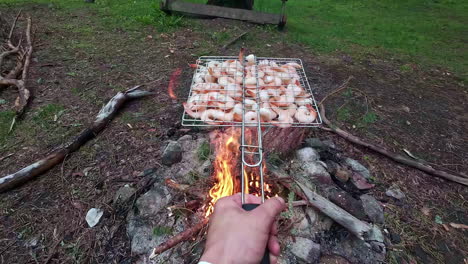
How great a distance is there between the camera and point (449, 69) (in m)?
7.03

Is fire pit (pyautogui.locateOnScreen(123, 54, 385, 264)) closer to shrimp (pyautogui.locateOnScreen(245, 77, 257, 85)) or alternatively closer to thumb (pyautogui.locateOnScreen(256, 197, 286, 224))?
shrimp (pyautogui.locateOnScreen(245, 77, 257, 85))

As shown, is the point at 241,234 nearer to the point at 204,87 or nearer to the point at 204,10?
the point at 204,87

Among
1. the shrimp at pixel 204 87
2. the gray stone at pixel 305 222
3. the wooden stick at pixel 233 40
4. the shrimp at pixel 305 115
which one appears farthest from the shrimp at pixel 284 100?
the wooden stick at pixel 233 40

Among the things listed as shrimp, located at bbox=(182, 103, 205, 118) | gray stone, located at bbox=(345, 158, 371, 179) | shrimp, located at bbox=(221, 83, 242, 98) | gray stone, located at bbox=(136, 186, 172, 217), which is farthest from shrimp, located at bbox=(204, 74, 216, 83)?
gray stone, located at bbox=(345, 158, 371, 179)

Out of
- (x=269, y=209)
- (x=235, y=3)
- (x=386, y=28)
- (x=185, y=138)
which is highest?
(x=235, y=3)

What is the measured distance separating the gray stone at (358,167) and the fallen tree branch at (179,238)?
7.13 feet

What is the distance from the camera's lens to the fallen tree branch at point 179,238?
8.48ft

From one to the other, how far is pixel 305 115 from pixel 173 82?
3.38 meters

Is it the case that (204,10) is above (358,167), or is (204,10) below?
above

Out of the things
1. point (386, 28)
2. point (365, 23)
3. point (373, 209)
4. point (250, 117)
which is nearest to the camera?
point (250, 117)

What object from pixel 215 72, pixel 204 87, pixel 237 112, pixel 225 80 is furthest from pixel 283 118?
pixel 215 72

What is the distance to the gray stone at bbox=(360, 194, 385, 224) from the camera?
3164 mm

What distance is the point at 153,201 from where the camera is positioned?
3.18m

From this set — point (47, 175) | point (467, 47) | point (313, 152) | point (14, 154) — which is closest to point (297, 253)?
point (313, 152)
